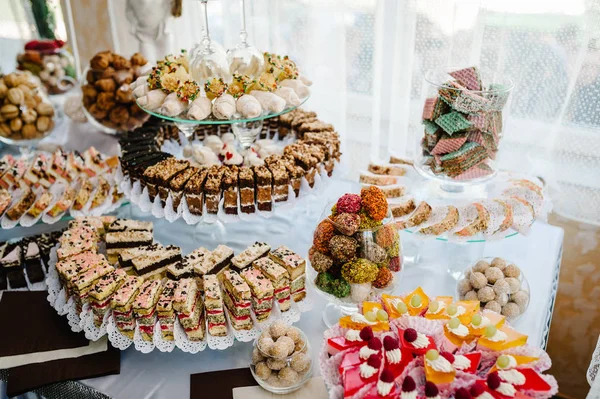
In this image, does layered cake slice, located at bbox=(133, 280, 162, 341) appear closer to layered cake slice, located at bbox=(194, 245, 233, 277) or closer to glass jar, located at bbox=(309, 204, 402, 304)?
layered cake slice, located at bbox=(194, 245, 233, 277)

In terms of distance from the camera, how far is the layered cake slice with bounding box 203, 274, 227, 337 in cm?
145

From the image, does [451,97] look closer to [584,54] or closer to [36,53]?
[584,54]

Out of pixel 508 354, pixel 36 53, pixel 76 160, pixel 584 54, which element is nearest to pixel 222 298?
pixel 508 354

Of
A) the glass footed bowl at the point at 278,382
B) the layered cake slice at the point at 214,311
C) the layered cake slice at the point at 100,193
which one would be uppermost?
the layered cake slice at the point at 100,193

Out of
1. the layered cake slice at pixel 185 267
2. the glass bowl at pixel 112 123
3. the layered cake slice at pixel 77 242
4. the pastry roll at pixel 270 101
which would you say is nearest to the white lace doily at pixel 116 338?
the layered cake slice at pixel 185 267

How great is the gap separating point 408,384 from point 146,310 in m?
0.77

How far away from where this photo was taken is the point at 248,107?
180cm

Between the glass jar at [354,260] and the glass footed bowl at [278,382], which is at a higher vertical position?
the glass jar at [354,260]

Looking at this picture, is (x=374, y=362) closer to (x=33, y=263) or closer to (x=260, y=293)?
(x=260, y=293)

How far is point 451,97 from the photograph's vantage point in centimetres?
173

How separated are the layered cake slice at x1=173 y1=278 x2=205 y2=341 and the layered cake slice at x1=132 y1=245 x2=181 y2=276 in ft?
0.61

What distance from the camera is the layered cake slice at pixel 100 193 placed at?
2078 mm

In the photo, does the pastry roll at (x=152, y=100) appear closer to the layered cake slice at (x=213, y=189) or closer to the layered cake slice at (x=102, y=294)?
the layered cake slice at (x=213, y=189)

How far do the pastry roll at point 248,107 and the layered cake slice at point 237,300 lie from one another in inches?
23.7
